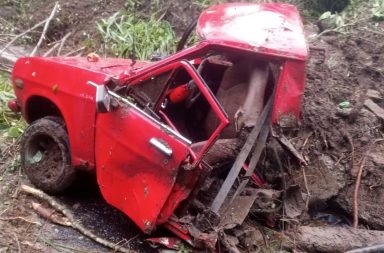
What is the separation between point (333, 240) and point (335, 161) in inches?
45.0

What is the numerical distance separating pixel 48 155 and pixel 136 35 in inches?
136

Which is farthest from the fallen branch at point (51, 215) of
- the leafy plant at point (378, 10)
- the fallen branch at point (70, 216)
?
the leafy plant at point (378, 10)

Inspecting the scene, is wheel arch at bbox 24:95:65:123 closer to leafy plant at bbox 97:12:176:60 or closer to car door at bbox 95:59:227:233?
car door at bbox 95:59:227:233

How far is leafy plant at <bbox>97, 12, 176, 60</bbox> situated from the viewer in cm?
752

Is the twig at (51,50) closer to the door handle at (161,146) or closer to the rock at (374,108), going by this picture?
the door handle at (161,146)

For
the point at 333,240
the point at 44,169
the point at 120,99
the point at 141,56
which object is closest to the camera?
the point at 120,99

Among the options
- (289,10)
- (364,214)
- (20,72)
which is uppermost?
(289,10)

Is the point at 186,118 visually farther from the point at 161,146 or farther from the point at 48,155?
the point at 48,155

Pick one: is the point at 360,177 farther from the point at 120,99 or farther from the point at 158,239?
the point at 120,99

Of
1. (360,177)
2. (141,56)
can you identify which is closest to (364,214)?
(360,177)

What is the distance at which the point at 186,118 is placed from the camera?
443 centimetres

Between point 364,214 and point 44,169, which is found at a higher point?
point 44,169

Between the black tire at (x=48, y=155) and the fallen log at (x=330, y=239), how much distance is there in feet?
6.67

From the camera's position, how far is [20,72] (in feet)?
15.6
